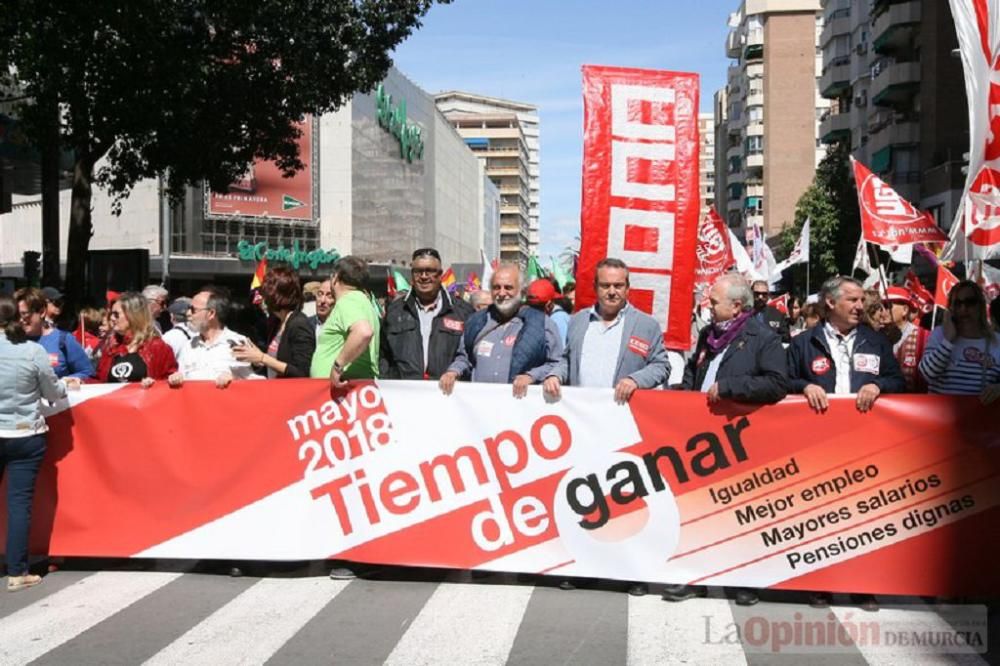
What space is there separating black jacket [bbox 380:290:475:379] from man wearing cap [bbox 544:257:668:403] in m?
1.06

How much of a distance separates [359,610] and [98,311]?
19.3 feet

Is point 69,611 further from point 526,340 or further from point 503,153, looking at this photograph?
point 503,153

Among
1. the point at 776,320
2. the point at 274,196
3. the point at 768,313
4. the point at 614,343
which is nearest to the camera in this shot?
the point at 614,343

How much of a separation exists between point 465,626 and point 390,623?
403 mm

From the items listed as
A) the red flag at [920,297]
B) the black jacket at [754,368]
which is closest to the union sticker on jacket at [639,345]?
the black jacket at [754,368]

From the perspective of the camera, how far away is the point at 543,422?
22.1ft

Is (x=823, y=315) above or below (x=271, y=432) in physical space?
above

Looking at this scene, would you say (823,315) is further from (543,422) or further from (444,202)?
(444,202)

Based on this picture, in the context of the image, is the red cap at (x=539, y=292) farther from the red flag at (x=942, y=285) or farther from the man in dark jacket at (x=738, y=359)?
the red flag at (x=942, y=285)

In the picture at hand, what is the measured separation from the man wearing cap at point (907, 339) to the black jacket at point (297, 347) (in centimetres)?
374

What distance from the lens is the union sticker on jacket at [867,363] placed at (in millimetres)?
6512

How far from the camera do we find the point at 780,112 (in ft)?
327

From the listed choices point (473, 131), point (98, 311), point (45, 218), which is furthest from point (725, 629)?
point (473, 131)

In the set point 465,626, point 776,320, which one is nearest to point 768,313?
point 776,320
